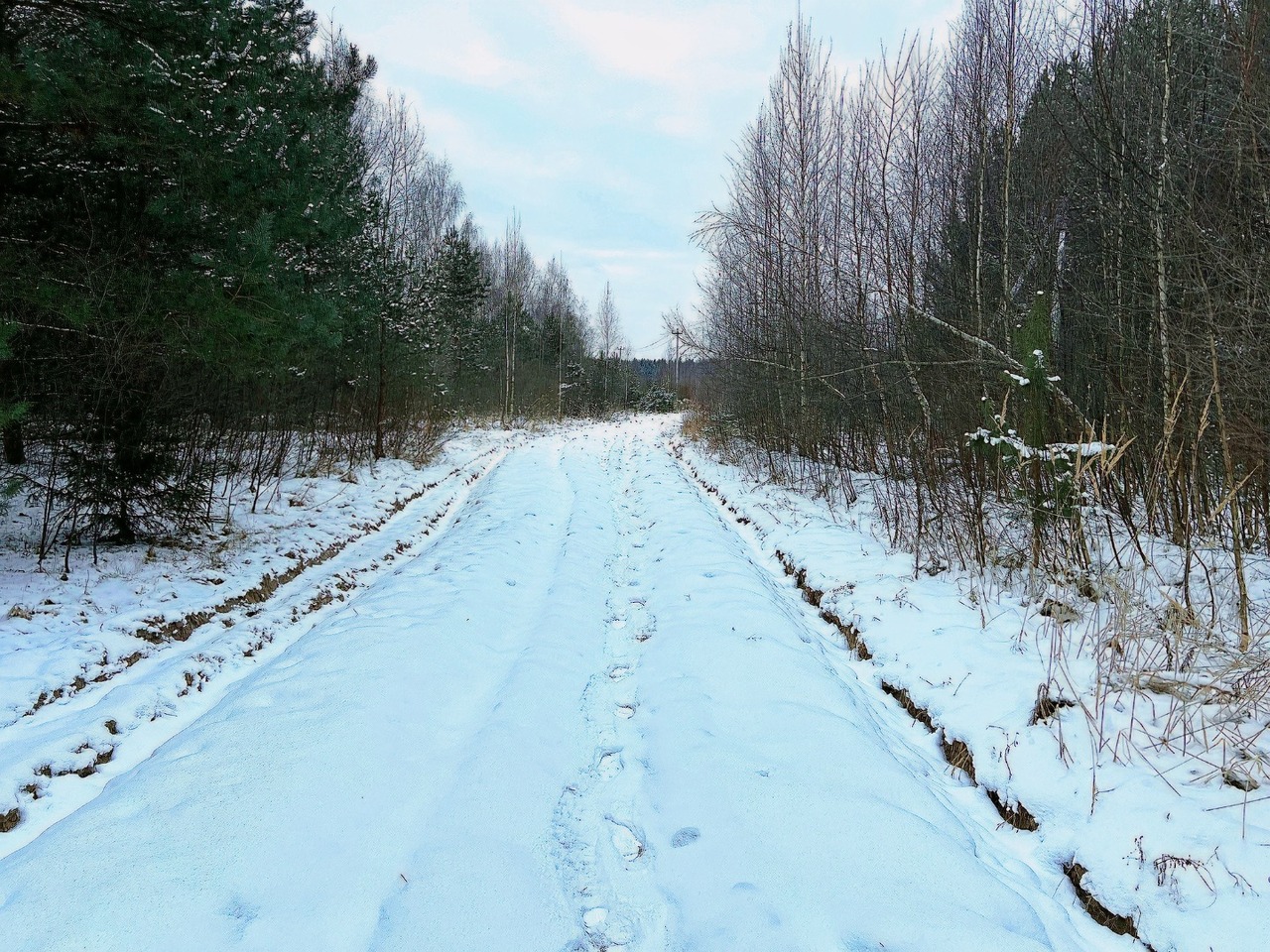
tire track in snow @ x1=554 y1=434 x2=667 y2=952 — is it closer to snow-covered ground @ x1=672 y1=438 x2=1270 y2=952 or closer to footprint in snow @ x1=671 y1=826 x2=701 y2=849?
footprint in snow @ x1=671 y1=826 x2=701 y2=849

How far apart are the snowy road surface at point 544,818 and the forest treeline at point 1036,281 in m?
2.26

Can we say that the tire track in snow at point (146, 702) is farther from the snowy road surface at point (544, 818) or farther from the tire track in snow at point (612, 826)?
the tire track in snow at point (612, 826)

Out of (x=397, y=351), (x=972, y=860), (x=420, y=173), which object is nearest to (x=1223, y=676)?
(x=972, y=860)

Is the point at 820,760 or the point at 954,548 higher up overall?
the point at 954,548

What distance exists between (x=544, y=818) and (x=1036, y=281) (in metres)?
9.11

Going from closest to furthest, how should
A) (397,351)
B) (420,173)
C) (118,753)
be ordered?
(118,753), (397,351), (420,173)

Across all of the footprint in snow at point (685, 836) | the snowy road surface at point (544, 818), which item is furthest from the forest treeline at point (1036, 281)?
the footprint in snow at point (685, 836)

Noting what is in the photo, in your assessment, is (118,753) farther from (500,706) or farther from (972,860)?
(972,860)

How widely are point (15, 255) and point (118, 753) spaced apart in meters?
3.97

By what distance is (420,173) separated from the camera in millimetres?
23031

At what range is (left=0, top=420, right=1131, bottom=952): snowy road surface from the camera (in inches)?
83.0

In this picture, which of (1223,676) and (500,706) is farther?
(500,706)

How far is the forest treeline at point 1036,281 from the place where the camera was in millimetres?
4281

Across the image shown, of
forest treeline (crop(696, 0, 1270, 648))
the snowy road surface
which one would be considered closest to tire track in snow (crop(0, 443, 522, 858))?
the snowy road surface
